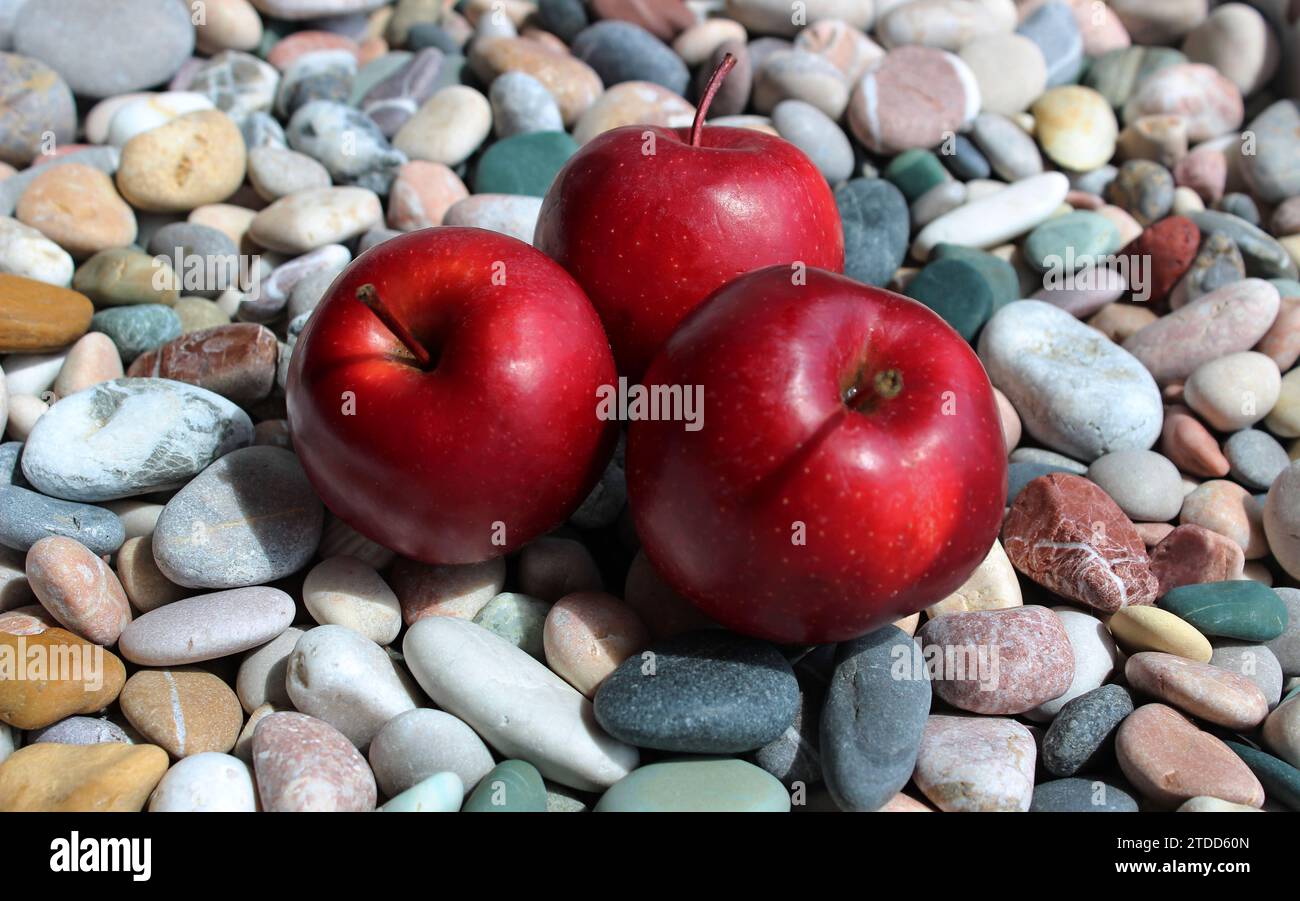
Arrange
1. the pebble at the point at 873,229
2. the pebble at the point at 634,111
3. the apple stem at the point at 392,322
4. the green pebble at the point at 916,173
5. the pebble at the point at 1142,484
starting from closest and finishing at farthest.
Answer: the apple stem at the point at 392,322
the pebble at the point at 1142,484
the pebble at the point at 873,229
the green pebble at the point at 916,173
the pebble at the point at 634,111

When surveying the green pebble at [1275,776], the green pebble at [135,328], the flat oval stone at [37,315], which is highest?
the flat oval stone at [37,315]

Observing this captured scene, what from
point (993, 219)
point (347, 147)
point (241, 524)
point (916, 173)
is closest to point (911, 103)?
point (916, 173)

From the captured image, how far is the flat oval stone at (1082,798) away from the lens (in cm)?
179

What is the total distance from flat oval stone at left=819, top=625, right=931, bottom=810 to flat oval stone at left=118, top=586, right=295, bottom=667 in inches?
39.4

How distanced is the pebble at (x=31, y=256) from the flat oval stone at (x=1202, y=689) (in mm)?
2610

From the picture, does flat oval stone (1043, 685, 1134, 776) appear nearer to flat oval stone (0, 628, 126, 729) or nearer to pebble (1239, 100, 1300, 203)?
flat oval stone (0, 628, 126, 729)

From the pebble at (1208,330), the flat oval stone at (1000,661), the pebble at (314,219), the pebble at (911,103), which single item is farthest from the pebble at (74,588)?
the pebble at (911,103)

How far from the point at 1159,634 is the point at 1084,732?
285mm

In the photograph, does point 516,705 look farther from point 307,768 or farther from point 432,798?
point 307,768

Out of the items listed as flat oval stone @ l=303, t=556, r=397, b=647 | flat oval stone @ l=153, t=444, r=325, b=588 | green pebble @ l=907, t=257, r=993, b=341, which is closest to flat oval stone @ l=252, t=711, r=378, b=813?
flat oval stone @ l=303, t=556, r=397, b=647

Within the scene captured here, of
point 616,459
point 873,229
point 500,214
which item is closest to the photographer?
point 616,459

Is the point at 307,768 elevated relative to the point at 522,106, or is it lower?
lower

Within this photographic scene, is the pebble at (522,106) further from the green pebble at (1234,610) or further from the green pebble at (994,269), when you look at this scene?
the green pebble at (1234,610)

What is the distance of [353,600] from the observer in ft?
6.69
